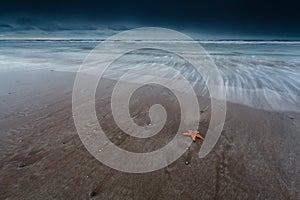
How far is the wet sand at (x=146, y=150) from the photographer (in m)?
2.29

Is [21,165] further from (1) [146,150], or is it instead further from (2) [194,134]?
(2) [194,134]

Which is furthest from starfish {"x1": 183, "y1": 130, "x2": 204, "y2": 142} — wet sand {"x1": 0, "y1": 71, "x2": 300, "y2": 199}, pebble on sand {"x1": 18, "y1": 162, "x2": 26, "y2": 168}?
pebble on sand {"x1": 18, "y1": 162, "x2": 26, "y2": 168}

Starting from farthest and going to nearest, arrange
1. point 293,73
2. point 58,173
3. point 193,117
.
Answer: point 293,73, point 193,117, point 58,173

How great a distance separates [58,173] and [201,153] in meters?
2.09

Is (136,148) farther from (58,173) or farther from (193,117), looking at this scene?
(193,117)

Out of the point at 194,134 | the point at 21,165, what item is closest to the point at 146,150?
the point at 194,134

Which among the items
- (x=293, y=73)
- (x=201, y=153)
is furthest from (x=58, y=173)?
(x=293, y=73)

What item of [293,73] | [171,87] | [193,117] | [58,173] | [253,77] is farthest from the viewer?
[293,73]

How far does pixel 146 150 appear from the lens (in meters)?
3.08

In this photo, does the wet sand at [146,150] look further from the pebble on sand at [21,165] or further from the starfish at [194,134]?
the starfish at [194,134]

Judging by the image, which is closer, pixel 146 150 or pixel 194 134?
pixel 146 150

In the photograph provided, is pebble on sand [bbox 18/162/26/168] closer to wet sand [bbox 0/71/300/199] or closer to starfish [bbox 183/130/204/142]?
wet sand [bbox 0/71/300/199]

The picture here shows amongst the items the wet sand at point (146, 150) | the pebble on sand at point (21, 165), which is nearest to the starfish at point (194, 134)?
the wet sand at point (146, 150)

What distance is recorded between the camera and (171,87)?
6.27m
